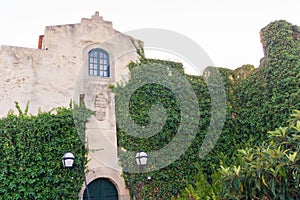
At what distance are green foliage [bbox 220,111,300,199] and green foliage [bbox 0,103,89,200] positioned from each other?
14.2ft

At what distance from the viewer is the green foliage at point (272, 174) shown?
20.5ft

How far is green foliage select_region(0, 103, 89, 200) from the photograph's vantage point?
28.0 feet

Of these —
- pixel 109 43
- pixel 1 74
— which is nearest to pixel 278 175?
pixel 109 43

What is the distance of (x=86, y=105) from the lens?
10891mm

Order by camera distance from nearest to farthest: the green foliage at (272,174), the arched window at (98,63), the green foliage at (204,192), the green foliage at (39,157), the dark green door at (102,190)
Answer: the green foliage at (272,174) < the green foliage at (39,157) < the green foliage at (204,192) < the dark green door at (102,190) < the arched window at (98,63)

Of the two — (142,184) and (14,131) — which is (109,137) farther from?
(14,131)

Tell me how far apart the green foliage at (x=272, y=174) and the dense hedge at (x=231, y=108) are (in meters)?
3.46

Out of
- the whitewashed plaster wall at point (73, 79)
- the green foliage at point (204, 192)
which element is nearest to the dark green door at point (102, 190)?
the whitewashed plaster wall at point (73, 79)

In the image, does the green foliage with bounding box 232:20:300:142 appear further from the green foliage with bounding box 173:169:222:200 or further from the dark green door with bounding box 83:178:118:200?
the dark green door with bounding box 83:178:118:200

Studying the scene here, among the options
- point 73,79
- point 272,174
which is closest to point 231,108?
point 73,79

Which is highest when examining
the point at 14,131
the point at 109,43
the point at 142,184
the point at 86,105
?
the point at 109,43

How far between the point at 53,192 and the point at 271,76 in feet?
26.0

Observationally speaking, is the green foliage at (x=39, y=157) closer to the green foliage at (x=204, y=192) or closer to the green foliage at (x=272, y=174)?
the green foliage at (x=204, y=192)

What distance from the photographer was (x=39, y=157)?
8.84 meters
